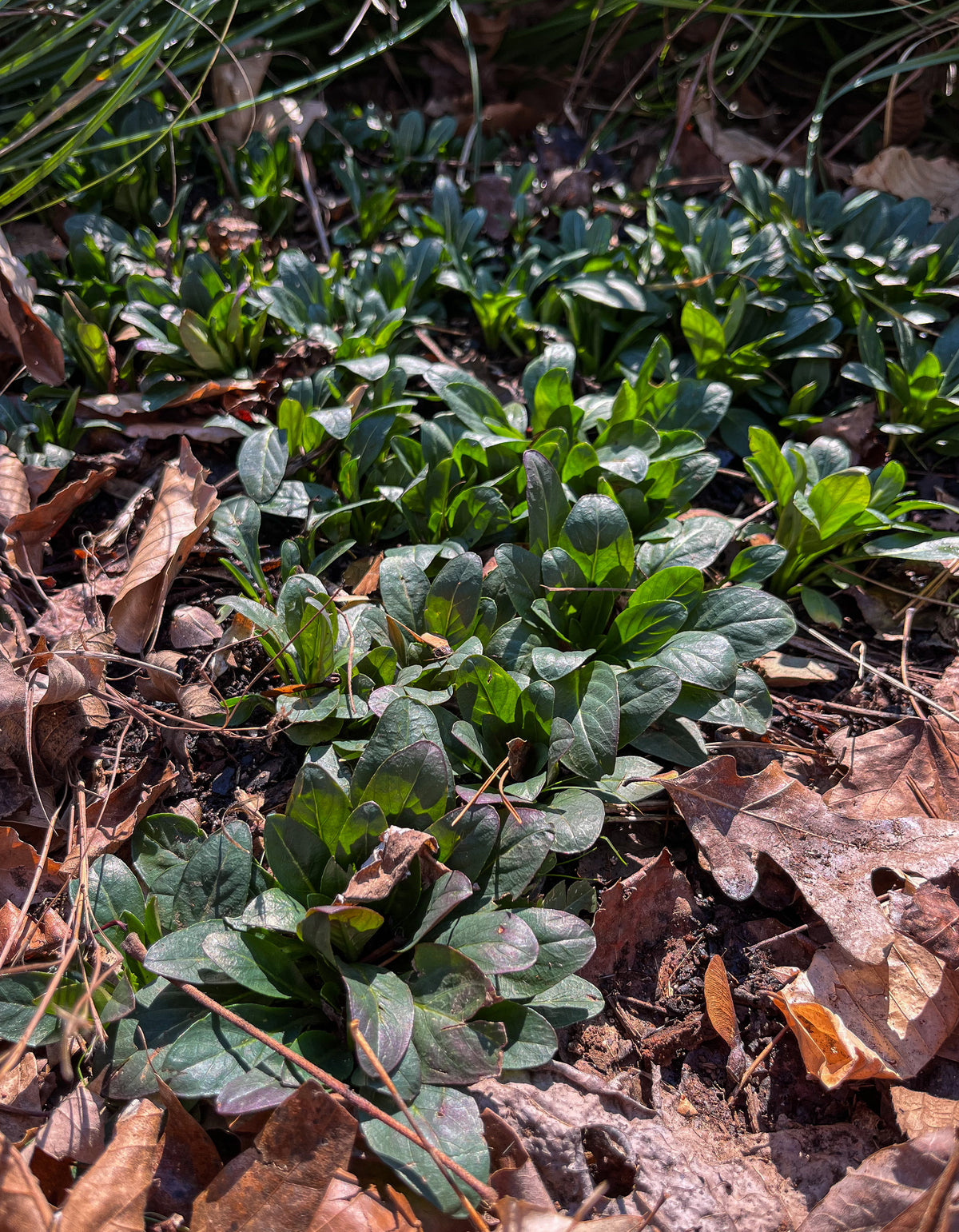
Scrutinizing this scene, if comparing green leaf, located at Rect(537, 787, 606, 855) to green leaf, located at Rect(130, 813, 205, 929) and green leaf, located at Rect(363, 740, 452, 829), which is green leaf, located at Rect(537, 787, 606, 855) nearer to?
green leaf, located at Rect(363, 740, 452, 829)

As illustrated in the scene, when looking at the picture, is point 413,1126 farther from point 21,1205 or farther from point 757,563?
point 757,563

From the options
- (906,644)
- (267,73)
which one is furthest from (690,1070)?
(267,73)

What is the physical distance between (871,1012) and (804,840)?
0.98 feet

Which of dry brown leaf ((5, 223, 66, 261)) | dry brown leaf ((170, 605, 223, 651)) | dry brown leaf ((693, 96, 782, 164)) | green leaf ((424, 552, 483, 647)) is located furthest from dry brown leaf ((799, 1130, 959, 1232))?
dry brown leaf ((693, 96, 782, 164))

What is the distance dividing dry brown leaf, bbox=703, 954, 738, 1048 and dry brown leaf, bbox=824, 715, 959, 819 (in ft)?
1.33

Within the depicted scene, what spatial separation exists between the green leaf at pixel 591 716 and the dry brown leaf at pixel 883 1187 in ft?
2.28

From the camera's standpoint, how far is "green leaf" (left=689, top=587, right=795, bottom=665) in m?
1.75

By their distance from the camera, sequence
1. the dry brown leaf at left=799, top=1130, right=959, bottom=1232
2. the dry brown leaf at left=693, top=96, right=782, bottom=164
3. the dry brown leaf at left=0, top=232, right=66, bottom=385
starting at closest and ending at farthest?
the dry brown leaf at left=799, top=1130, right=959, bottom=1232
the dry brown leaf at left=0, top=232, right=66, bottom=385
the dry brown leaf at left=693, top=96, right=782, bottom=164

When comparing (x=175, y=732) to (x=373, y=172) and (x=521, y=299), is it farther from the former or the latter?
(x=373, y=172)

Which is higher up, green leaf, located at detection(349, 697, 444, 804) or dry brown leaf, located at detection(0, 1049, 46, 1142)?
green leaf, located at detection(349, 697, 444, 804)

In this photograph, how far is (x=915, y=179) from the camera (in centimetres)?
287

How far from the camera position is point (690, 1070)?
56.4 inches

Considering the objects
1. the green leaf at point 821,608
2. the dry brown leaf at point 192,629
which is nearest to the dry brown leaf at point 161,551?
the dry brown leaf at point 192,629

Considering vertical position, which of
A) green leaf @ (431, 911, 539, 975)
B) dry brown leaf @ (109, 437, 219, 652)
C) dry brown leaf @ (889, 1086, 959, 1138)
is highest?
→ dry brown leaf @ (109, 437, 219, 652)
